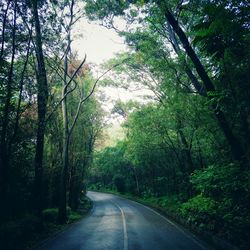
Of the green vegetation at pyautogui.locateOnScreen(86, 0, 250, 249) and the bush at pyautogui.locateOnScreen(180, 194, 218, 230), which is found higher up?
the green vegetation at pyautogui.locateOnScreen(86, 0, 250, 249)

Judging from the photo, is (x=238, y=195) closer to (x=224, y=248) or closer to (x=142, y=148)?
(x=224, y=248)

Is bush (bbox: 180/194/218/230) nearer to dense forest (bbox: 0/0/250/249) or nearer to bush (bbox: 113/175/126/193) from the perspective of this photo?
dense forest (bbox: 0/0/250/249)

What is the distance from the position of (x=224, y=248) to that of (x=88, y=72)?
1989 cm

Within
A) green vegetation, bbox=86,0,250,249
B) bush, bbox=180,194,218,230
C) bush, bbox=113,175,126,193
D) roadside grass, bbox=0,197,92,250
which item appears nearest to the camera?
green vegetation, bbox=86,0,250,249

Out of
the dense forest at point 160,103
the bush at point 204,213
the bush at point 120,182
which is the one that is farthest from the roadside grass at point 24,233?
the bush at point 120,182

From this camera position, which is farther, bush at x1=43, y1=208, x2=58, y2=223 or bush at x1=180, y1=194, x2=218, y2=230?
bush at x1=43, y1=208, x2=58, y2=223

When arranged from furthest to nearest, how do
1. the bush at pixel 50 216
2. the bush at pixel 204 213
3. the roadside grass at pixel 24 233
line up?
1. the bush at pixel 50 216
2. the bush at pixel 204 213
3. the roadside grass at pixel 24 233

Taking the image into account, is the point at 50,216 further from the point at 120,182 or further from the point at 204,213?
the point at 120,182

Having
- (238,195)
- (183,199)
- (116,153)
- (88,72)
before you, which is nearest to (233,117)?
(238,195)

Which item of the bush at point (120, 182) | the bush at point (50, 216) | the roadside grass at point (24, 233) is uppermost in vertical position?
the bush at point (120, 182)

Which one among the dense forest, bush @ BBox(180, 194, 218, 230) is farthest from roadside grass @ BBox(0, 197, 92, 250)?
bush @ BBox(180, 194, 218, 230)

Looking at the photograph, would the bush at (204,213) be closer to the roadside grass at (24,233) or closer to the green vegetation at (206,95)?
the green vegetation at (206,95)

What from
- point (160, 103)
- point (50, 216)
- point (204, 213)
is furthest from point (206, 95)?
point (50, 216)

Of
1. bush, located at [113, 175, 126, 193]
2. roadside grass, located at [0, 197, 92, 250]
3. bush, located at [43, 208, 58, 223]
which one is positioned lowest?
roadside grass, located at [0, 197, 92, 250]
